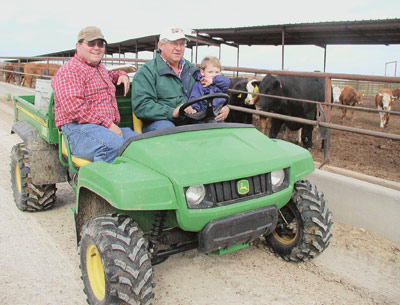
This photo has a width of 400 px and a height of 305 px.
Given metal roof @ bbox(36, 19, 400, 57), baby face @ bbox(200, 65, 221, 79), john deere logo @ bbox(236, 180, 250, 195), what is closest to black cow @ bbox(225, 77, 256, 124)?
metal roof @ bbox(36, 19, 400, 57)

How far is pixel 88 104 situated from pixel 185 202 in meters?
1.61

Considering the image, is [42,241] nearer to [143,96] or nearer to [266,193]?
[143,96]

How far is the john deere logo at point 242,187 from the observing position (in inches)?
102

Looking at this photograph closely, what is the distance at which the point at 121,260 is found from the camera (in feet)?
7.91

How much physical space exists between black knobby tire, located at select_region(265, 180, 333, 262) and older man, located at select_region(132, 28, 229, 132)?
1.13 m

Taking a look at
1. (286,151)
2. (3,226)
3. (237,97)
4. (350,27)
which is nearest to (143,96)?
(286,151)

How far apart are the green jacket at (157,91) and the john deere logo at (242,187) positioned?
4.21 feet

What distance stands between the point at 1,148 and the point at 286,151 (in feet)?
19.1

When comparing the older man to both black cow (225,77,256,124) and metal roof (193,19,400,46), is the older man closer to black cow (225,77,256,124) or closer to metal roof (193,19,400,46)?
black cow (225,77,256,124)

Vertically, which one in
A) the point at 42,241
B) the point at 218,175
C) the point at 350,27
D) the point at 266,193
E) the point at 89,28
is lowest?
the point at 42,241

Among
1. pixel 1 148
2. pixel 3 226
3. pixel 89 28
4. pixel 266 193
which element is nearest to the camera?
pixel 266 193

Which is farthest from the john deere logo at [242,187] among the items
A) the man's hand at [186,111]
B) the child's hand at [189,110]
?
the child's hand at [189,110]

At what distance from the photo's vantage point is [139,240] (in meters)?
2.51

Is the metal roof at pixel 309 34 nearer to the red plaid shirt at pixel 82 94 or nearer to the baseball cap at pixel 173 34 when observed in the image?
the baseball cap at pixel 173 34
